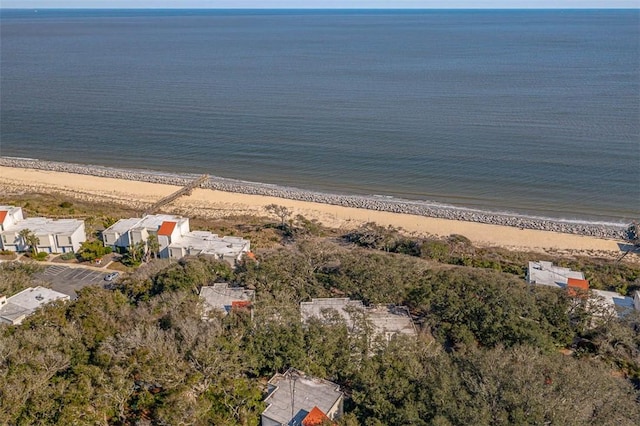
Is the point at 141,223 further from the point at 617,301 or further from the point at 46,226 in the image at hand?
the point at 617,301

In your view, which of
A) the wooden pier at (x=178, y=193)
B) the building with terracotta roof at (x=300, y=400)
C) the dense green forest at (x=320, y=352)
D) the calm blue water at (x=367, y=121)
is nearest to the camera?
the dense green forest at (x=320, y=352)

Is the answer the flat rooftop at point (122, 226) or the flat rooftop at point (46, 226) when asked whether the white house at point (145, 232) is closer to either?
the flat rooftop at point (122, 226)

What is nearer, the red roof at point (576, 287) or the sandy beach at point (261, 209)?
the red roof at point (576, 287)

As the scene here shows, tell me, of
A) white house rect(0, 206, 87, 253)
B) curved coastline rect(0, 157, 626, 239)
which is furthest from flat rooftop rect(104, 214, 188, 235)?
curved coastline rect(0, 157, 626, 239)

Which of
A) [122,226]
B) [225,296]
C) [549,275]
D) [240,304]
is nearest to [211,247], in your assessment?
[122,226]

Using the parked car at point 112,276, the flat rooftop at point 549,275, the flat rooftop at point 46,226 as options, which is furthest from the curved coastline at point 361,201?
the parked car at point 112,276
